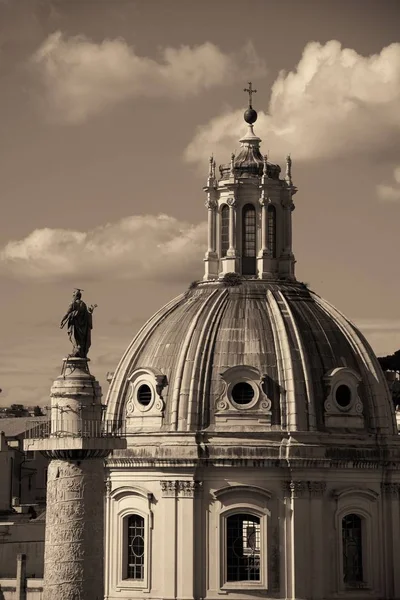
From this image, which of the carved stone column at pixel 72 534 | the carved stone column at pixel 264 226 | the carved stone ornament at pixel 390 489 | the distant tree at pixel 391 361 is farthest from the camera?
the distant tree at pixel 391 361

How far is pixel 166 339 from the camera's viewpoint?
8431 centimetres

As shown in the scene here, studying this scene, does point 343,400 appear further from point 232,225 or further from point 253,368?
point 232,225

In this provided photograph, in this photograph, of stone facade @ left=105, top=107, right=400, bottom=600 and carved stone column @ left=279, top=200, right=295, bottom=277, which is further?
carved stone column @ left=279, top=200, right=295, bottom=277

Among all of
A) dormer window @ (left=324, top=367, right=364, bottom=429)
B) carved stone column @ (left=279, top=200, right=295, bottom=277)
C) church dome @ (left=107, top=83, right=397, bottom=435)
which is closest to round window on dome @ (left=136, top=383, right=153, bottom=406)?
church dome @ (left=107, top=83, right=397, bottom=435)

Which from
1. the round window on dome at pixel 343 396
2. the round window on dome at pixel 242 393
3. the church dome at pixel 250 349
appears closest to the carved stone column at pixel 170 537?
the church dome at pixel 250 349

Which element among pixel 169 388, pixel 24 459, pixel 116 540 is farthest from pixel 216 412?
pixel 24 459

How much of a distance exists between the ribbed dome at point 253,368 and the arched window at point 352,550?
421cm

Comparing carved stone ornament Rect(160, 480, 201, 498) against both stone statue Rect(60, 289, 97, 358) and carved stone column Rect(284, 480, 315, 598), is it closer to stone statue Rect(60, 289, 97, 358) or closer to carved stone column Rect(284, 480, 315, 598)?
carved stone column Rect(284, 480, 315, 598)

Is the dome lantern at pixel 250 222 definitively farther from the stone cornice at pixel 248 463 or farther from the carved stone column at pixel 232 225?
the stone cornice at pixel 248 463

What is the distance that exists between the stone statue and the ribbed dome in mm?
16643

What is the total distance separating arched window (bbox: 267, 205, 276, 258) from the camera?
3452 inches

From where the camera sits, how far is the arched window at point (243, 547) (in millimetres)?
80312

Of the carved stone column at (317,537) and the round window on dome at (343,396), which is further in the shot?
the round window on dome at (343,396)

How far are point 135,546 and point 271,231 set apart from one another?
16438 millimetres
